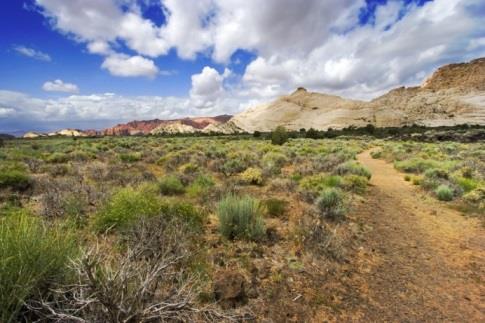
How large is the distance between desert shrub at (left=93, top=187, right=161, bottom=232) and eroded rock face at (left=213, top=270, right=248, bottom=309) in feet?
6.26

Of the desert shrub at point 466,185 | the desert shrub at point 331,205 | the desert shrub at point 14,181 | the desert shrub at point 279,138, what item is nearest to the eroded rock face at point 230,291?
the desert shrub at point 331,205

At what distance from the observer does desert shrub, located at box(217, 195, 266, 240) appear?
5156 millimetres

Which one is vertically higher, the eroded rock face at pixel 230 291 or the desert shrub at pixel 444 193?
the eroded rock face at pixel 230 291

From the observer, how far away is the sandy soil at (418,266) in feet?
11.9

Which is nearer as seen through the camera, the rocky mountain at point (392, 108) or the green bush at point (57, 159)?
the green bush at point (57, 159)

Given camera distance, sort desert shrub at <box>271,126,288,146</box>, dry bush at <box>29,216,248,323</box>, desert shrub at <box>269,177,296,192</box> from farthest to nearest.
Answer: desert shrub at <box>271,126,288,146</box>, desert shrub at <box>269,177,296,192</box>, dry bush at <box>29,216,248,323</box>

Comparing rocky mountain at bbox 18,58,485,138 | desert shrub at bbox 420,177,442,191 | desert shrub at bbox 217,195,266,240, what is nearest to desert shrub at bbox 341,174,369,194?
desert shrub at bbox 420,177,442,191

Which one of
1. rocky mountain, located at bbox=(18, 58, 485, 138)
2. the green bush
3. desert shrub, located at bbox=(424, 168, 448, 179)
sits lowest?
desert shrub, located at bbox=(424, 168, 448, 179)

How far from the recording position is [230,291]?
3465 mm

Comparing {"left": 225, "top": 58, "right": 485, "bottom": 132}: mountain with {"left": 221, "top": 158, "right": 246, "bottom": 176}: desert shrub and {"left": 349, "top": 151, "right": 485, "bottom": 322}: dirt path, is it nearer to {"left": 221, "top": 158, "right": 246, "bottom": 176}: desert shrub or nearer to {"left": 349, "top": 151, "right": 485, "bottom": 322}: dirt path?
{"left": 221, "top": 158, "right": 246, "bottom": 176}: desert shrub

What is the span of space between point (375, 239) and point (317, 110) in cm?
10356

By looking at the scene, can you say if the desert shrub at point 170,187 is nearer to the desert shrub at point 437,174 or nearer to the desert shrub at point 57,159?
the desert shrub at point 57,159

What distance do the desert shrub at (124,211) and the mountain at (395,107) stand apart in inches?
3550

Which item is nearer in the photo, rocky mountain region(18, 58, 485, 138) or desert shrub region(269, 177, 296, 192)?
desert shrub region(269, 177, 296, 192)
